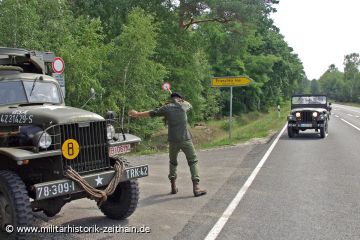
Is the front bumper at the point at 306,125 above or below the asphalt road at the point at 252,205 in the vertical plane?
above

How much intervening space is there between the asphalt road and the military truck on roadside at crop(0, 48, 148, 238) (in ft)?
2.09

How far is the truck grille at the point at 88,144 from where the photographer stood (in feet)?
18.6

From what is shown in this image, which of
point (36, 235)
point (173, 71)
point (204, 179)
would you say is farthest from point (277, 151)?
point (173, 71)

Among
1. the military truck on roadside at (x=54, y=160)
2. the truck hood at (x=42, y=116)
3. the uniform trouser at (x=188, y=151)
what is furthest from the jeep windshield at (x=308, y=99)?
the truck hood at (x=42, y=116)

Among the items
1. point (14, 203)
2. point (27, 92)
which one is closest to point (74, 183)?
point (14, 203)

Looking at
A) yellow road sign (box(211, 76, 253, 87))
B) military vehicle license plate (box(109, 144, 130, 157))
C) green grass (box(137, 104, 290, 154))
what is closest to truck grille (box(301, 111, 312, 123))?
green grass (box(137, 104, 290, 154))

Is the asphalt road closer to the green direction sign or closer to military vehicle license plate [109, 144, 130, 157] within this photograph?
military vehicle license plate [109, 144, 130, 157]

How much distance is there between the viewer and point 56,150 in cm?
550

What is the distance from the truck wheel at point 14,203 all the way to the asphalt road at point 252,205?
0.62 metres

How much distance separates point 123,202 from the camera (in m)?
6.76

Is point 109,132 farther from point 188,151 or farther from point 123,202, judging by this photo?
point 188,151

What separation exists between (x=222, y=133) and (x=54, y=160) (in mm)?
28435

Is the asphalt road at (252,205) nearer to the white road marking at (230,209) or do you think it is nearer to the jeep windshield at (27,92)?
the white road marking at (230,209)

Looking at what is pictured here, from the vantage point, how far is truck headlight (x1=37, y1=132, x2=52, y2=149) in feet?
17.8
